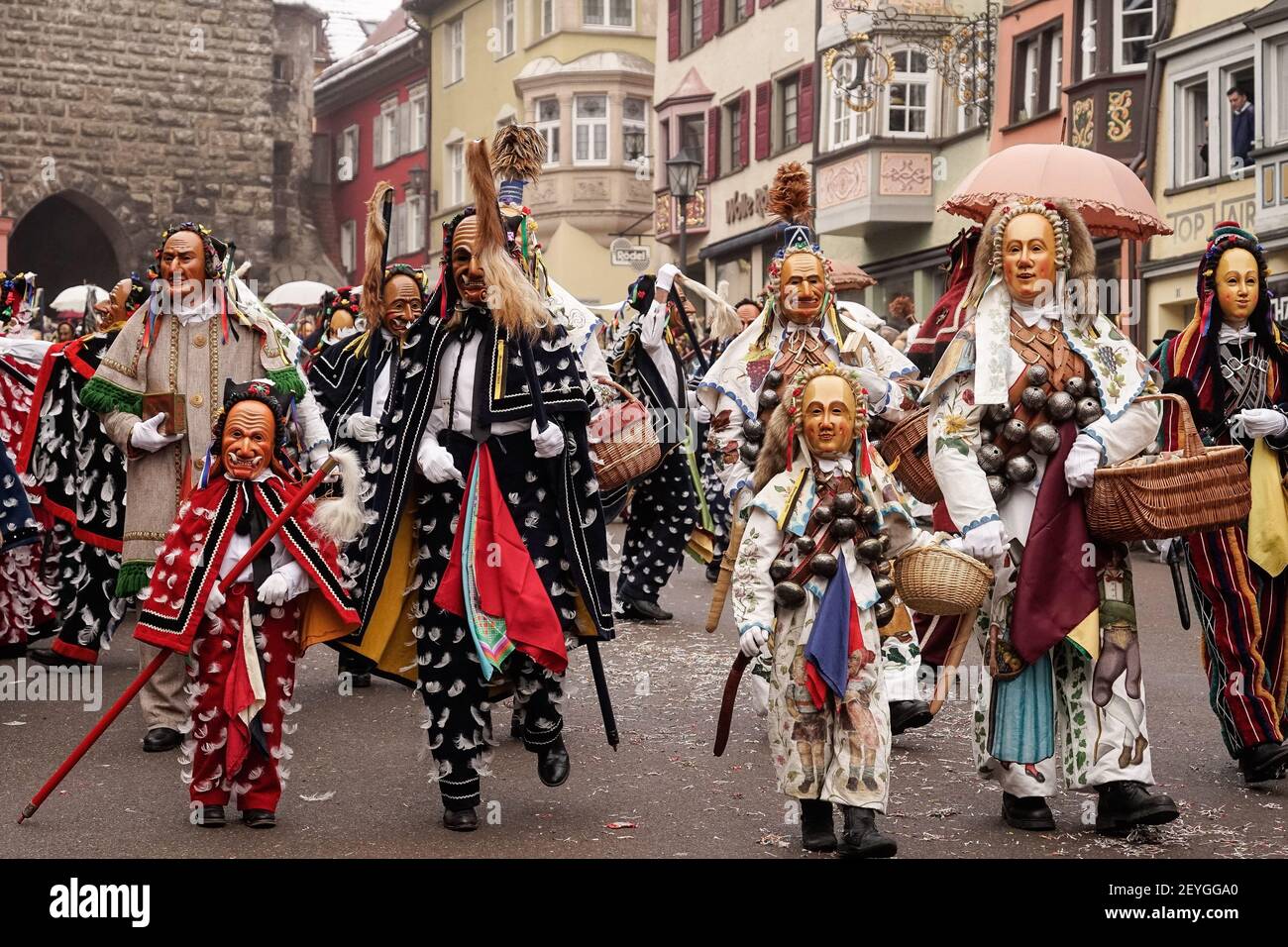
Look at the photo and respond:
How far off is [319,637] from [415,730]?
6.42 feet

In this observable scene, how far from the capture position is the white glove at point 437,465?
275 inches

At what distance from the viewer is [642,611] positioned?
13.1 m

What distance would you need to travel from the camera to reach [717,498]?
16.1 metres

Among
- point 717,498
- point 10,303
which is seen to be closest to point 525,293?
point 10,303

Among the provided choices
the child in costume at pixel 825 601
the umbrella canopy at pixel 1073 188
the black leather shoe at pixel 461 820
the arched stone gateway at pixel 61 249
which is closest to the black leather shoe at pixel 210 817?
the black leather shoe at pixel 461 820

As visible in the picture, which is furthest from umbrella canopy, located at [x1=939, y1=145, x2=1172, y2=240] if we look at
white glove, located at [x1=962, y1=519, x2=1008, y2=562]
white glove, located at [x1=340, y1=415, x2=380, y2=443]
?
white glove, located at [x1=962, y1=519, x2=1008, y2=562]

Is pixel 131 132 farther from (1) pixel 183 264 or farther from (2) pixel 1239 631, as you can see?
(2) pixel 1239 631

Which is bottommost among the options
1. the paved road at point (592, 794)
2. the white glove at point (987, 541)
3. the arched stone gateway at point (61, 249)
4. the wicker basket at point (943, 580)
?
the paved road at point (592, 794)

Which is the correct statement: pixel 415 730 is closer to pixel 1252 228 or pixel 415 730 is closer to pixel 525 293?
pixel 525 293

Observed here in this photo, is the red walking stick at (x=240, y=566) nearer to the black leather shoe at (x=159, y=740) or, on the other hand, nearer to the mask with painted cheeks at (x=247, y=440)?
the mask with painted cheeks at (x=247, y=440)

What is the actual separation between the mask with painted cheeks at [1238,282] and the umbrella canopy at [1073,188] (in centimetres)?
343

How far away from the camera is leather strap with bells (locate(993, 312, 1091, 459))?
692 cm
